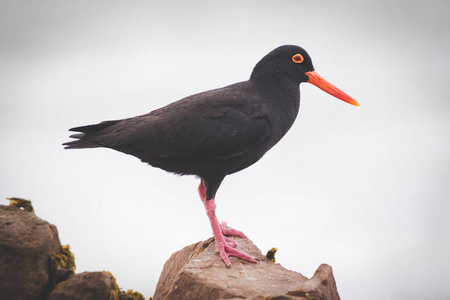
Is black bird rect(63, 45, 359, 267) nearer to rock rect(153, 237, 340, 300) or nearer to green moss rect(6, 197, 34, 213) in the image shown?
rock rect(153, 237, 340, 300)

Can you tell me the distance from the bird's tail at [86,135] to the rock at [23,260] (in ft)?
8.33

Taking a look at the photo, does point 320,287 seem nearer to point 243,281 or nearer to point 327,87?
point 243,281

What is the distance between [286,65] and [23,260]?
553 centimetres

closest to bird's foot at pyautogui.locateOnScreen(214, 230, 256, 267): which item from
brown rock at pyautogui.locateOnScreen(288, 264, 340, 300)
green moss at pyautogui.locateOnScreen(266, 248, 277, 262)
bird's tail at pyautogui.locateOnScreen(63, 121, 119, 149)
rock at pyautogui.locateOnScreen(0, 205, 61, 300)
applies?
green moss at pyautogui.locateOnScreen(266, 248, 277, 262)

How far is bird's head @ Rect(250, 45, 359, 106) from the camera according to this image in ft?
28.2

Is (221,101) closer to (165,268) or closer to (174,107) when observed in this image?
(174,107)

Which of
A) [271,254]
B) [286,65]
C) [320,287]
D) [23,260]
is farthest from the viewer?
[286,65]

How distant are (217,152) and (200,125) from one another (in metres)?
0.52

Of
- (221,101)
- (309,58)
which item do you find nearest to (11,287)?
(221,101)

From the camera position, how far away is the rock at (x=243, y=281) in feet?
20.5

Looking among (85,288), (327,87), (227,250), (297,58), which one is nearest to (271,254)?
(227,250)

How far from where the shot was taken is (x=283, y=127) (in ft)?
26.9

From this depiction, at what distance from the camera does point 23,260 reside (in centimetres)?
529

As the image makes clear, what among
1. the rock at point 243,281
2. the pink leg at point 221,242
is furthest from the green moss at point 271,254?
the pink leg at point 221,242
